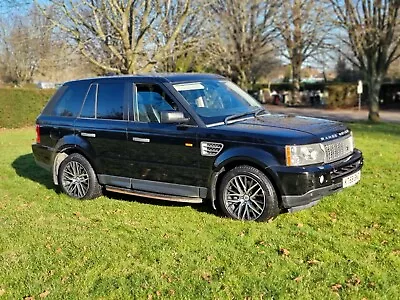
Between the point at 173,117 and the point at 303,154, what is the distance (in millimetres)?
1607

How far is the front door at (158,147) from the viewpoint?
513 cm

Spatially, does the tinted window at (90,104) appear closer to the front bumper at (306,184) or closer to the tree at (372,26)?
the front bumper at (306,184)

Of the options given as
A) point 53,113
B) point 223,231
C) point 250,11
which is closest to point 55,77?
point 250,11

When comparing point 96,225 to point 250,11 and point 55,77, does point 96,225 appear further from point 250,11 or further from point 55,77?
point 55,77

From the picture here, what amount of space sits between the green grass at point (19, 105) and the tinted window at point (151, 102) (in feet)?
54.2

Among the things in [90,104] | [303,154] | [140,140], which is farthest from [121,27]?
[303,154]

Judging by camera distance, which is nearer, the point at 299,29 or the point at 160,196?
the point at 160,196

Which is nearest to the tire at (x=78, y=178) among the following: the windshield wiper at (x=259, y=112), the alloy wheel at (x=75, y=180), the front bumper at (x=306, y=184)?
the alloy wheel at (x=75, y=180)

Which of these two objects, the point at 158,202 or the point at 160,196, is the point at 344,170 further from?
the point at 158,202

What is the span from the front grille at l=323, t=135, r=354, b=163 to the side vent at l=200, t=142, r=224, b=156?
3.97 ft

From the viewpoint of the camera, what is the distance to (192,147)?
Result: 5.07 m

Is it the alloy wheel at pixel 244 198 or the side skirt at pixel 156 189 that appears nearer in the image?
the alloy wheel at pixel 244 198

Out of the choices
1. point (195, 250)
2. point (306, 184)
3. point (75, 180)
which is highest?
point (306, 184)

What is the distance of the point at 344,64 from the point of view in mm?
42062
